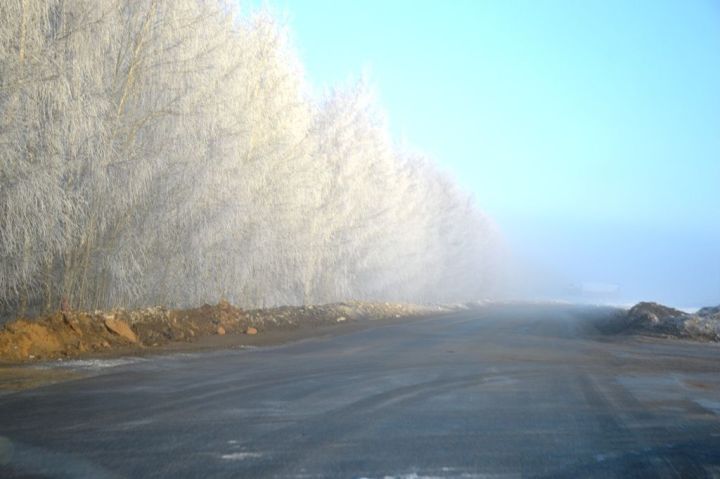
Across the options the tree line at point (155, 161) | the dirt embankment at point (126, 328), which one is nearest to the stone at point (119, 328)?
the dirt embankment at point (126, 328)

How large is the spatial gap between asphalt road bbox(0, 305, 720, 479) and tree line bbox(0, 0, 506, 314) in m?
4.35

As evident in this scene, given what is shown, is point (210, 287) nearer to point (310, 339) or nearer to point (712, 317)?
point (310, 339)

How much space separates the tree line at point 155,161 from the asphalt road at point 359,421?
4349 mm

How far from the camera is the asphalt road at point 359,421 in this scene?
6.88 meters

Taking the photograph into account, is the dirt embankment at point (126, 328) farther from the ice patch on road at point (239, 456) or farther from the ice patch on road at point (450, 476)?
the ice patch on road at point (450, 476)

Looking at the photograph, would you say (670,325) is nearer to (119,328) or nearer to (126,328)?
(126,328)

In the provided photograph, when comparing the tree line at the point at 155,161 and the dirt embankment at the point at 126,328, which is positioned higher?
the tree line at the point at 155,161

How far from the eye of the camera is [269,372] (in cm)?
1266

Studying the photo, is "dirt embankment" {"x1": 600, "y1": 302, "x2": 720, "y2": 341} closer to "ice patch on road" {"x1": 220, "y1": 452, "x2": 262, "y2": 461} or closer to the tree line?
the tree line

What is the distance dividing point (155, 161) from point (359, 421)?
11.0 m

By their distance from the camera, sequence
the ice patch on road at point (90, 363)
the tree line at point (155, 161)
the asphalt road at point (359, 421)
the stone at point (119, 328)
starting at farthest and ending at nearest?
the stone at point (119, 328) → the tree line at point (155, 161) → the ice patch on road at point (90, 363) → the asphalt road at point (359, 421)

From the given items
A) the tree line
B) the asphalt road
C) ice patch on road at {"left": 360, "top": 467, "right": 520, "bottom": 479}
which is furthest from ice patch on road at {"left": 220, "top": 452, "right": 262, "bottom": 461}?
the tree line

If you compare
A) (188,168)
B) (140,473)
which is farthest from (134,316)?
(140,473)

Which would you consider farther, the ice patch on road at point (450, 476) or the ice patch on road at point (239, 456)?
the ice patch on road at point (239, 456)
